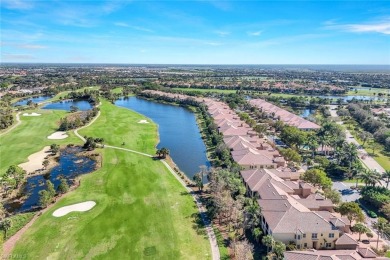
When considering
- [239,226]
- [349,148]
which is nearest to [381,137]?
[349,148]

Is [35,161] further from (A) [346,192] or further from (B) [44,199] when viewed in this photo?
(A) [346,192]

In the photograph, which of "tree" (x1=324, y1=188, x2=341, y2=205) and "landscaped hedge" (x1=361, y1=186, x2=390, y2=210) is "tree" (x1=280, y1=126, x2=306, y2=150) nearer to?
"landscaped hedge" (x1=361, y1=186, x2=390, y2=210)

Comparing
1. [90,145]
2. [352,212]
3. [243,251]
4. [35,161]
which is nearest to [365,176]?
[352,212]

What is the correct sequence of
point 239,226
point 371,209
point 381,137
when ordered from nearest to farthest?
1. point 239,226
2. point 371,209
3. point 381,137

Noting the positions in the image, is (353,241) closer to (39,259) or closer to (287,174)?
(287,174)

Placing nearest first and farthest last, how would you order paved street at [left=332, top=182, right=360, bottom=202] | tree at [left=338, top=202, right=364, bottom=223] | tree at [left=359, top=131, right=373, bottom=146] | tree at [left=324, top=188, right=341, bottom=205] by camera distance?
1. tree at [left=338, top=202, right=364, bottom=223]
2. tree at [left=324, top=188, right=341, bottom=205]
3. paved street at [left=332, top=182, right=360, bottom=202]
4. tree at [left=359, top=131, right=373, bottom=146]

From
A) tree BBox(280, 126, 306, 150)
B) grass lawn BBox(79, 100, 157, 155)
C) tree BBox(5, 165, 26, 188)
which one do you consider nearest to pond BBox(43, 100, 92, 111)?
grass lawn BBox(79, 100, 157, 155)

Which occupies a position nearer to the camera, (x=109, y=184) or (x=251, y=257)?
(x=251, y=257)
